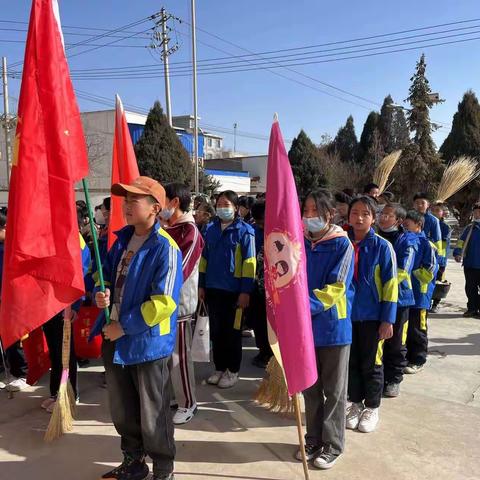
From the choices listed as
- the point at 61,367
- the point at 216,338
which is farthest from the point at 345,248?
the point at 61,367

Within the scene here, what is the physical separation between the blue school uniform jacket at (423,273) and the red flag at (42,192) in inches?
147

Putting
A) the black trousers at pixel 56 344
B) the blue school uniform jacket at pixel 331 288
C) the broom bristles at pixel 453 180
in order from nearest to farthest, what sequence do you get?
the blue school uniform jacket at pixel 331 288 < the black trousers at pixel 56 344 < the broom bristles at pixel 453 180

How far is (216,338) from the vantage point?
489 cm

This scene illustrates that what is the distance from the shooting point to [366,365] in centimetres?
386

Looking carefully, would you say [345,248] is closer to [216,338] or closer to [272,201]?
[272,201]

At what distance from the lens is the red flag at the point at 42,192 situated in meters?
2.58

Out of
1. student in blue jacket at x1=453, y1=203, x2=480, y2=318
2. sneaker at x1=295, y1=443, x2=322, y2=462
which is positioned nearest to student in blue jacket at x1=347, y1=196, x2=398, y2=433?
sneaker at x1=295, y1=443, x2=322, y2=462

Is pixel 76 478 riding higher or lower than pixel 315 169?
lower

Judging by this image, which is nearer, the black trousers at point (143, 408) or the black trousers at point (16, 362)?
the black trousers at point (143, 408)

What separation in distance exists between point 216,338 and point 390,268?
194cm

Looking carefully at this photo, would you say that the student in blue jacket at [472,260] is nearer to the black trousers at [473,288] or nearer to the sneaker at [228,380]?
the black trousers at [473,288]

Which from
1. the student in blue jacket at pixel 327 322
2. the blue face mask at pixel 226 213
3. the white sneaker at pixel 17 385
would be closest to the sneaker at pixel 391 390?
the student in blue jacket at pixel 327 322

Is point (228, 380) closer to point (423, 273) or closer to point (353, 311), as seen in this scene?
point (353, 311)

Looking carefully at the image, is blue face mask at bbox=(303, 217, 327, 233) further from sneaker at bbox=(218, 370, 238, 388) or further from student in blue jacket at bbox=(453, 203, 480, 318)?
student in blue jacket at bbox=(453, 203, 480, 318)
